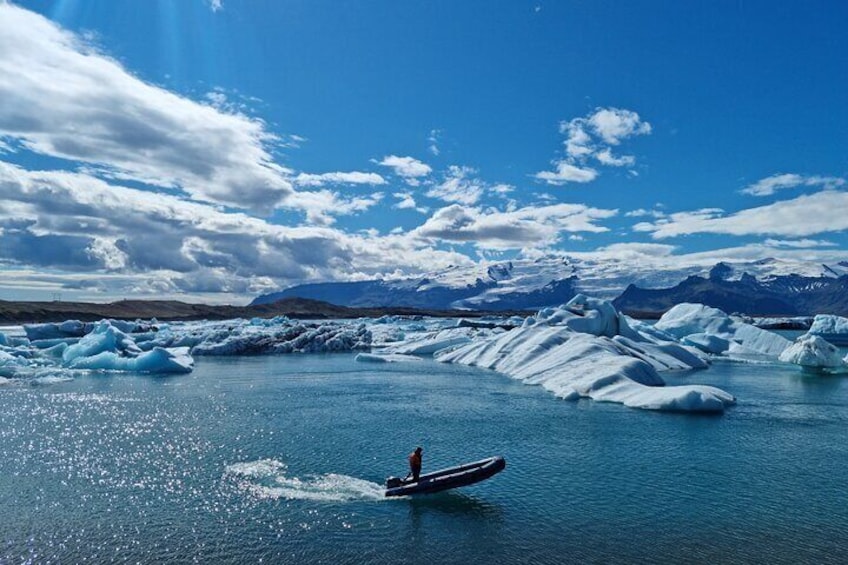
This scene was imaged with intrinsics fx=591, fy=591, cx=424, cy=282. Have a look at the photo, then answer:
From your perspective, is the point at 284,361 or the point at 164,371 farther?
the point at 284,361

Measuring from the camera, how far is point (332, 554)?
49.2 ft

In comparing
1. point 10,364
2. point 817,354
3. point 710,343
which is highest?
point 710,343

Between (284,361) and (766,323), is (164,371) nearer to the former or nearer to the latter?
(284,361)

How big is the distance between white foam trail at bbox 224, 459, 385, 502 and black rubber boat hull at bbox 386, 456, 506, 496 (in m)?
0.67

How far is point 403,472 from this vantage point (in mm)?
21844

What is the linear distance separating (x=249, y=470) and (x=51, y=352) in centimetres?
5077

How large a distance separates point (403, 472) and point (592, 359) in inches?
997

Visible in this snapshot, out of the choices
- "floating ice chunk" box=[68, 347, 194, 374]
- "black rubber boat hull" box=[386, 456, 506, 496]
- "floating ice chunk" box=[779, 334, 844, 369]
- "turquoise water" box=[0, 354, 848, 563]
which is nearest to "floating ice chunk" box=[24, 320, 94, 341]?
"floating ice chunk" box=[68, 347, 194, 374]

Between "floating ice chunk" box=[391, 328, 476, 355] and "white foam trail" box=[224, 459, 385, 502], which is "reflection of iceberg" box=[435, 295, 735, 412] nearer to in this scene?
"floating ice chunk" box=[391, 328, 476, 355]

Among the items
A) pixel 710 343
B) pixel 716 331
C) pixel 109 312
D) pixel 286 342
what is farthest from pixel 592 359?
pixel 109 312

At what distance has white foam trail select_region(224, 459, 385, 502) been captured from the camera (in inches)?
759

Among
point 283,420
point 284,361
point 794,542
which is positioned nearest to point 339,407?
point 283,420

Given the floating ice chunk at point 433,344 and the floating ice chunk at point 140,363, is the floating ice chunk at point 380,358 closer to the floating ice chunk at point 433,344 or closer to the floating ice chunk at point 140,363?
the floating ice chunk at point 433,344

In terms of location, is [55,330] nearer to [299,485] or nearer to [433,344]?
[433,344]
